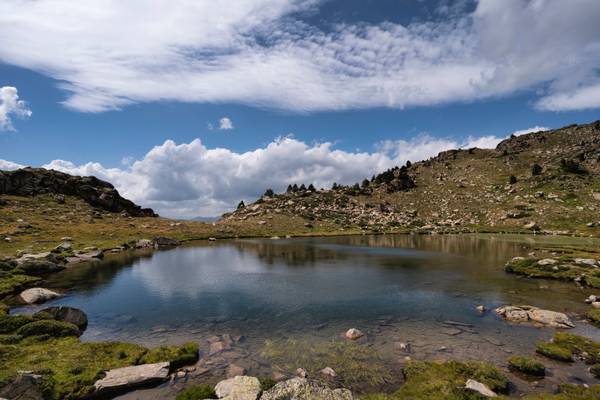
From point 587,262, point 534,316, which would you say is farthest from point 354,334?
point 587,262

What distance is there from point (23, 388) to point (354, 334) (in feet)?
80.5

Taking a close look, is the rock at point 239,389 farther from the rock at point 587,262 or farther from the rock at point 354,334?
the rock at point 587,262

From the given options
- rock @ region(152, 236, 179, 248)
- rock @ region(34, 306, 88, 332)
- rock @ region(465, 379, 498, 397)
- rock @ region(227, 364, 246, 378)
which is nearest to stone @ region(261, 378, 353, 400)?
rock @ region(227, 364, 246, 378)

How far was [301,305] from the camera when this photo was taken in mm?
41438

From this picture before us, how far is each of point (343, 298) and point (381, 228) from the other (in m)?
127

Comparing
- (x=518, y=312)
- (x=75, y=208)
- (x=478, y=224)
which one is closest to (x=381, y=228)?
(x=478, y=224)

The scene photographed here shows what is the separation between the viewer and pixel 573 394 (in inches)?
775

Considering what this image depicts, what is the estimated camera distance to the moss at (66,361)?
20922 millimetres

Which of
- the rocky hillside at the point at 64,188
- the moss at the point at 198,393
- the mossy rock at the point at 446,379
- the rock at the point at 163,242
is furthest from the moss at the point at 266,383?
the rocky hillside at the point at 64,188

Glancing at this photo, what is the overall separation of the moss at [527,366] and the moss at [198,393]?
21.9 metres

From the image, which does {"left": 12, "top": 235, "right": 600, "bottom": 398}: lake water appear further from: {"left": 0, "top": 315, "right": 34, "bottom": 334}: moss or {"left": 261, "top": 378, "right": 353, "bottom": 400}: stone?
{"left": 261, "top": 378, "right": 353, "bottom": 400}: stone

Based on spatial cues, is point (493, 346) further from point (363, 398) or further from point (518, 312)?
point (363, 398)

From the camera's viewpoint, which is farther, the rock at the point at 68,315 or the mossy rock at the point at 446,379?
the rock at the point at 68,315

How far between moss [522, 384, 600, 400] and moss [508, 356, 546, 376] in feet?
8.38
